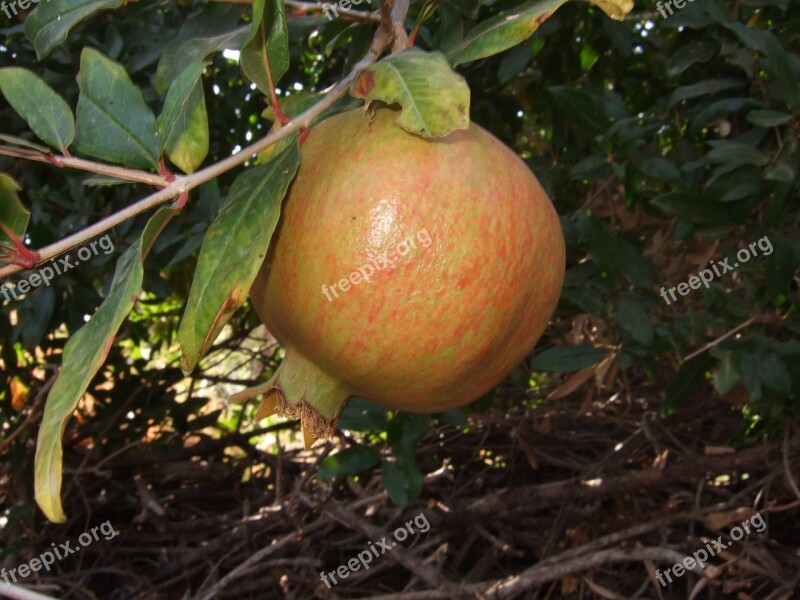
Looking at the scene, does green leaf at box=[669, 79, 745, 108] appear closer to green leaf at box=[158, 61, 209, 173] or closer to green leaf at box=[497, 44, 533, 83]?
green leaf at box=[497, 44, 533, 83]

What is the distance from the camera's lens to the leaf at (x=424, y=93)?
0.73 m

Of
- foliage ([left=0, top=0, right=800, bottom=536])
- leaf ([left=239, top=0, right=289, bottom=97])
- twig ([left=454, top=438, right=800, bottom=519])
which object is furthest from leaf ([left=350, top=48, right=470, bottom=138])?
twig ([left=454, top=438, right=800, bottom=519])

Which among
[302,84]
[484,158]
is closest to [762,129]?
[484,158]

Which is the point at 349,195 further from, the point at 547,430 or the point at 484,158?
the point at 547,430

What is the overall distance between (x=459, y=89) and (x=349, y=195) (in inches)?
5.7

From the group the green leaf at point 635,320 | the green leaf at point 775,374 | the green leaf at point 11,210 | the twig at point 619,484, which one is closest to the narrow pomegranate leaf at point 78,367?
the green leaf at point 11,210

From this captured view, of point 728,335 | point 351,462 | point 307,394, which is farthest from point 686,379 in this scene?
point 307,394

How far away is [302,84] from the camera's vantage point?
2.35m

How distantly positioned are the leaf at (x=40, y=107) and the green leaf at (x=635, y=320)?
42.4 inches

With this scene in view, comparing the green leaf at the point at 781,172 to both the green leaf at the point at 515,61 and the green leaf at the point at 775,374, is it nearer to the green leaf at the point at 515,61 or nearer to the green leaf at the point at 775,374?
the green leaf at the point at 775,374

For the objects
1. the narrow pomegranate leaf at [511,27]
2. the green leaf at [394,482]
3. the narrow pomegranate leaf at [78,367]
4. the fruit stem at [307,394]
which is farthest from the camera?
the green leaf at [394,482]

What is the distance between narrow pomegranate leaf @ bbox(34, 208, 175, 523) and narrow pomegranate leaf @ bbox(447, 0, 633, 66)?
1.23ft

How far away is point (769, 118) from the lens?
143 cm

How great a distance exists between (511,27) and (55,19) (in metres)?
0.55
